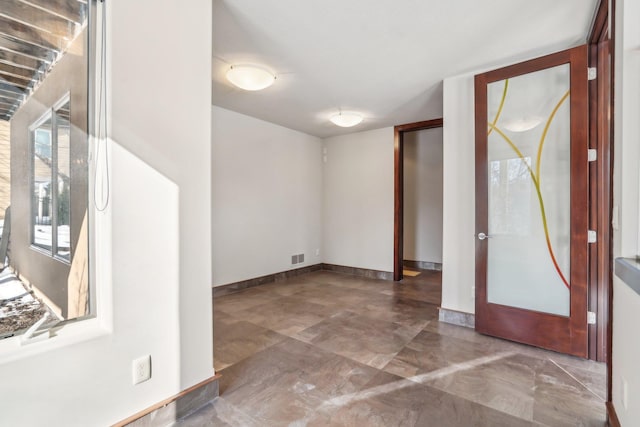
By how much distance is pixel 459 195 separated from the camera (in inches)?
122

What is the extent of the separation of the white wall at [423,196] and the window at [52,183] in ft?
19.1

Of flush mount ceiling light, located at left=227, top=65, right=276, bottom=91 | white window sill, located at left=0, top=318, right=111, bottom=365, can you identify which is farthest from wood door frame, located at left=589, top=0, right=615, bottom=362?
white window sill, located at left=0, top=318, right=111, bottom=365

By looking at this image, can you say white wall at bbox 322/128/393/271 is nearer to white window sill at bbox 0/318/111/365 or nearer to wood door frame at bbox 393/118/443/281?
wood door frame at bbox 393/118/443/281

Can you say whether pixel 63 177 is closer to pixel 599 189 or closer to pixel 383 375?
pixel 383 375

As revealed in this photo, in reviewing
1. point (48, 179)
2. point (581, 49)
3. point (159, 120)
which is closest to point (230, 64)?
point (159, 120)

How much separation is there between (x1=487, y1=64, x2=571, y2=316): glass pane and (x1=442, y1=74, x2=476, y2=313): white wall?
219 mm

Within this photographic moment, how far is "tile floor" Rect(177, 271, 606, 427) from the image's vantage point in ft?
5.72

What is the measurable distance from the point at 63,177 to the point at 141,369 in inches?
41.5

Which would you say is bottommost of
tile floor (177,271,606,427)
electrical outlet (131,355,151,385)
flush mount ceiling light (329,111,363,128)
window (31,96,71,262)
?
tile floor (177,271,606,427)

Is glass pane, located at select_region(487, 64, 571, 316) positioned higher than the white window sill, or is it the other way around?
glass pane, located at select_region(487, 64, 571, 316)

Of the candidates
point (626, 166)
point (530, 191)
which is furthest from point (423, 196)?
point (626, 166)

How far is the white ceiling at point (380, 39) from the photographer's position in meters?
2.05

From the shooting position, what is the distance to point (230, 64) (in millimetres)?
2875

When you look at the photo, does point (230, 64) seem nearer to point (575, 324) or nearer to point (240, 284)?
point (240, 284)
